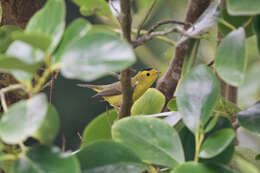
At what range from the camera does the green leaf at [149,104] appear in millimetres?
656

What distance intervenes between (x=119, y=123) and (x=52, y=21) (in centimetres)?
14

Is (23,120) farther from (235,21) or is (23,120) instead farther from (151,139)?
(235,21)

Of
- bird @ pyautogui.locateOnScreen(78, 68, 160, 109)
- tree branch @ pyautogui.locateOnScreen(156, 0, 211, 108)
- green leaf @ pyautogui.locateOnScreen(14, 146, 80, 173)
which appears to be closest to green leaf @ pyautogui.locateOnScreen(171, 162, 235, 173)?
green leaf @ pyautogui.locateOnScreen(14, 146, 80, 173)

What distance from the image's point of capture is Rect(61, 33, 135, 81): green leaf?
31 cm

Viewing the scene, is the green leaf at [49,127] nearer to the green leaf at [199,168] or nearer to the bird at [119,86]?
the green leaf at [199,168]

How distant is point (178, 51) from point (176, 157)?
20.4 inches

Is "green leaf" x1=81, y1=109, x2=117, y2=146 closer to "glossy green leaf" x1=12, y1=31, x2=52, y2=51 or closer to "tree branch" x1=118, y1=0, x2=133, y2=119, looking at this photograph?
"tree branch" x1=118, y1=0, x2=133, y2=119

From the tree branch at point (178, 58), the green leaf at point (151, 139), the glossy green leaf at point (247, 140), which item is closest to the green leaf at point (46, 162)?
the green leaf at point (151, 139)

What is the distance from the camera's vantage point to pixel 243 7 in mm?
388

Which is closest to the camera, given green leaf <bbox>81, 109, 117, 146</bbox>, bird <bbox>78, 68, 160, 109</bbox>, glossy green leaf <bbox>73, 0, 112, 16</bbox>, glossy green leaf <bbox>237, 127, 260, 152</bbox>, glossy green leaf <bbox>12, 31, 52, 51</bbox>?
glossy green leaf <bbox>12, 31, 52, 51</bbox>

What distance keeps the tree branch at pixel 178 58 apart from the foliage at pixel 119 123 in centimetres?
32

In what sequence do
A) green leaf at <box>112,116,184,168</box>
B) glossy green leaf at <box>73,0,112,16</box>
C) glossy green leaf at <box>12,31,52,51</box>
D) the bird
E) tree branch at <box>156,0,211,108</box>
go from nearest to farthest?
glossy green leaf at <box>12,31,52,51</box>
green leaf at <box>112,116,184,168</box>
glossy green leaf at <box>73,0,112,16</box>
tree branch at <box>156,0,211,108</box>
the bird

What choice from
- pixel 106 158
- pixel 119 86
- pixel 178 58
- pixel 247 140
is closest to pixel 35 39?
pixel 106 158

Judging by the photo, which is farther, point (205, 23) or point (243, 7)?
point (205, 23)
